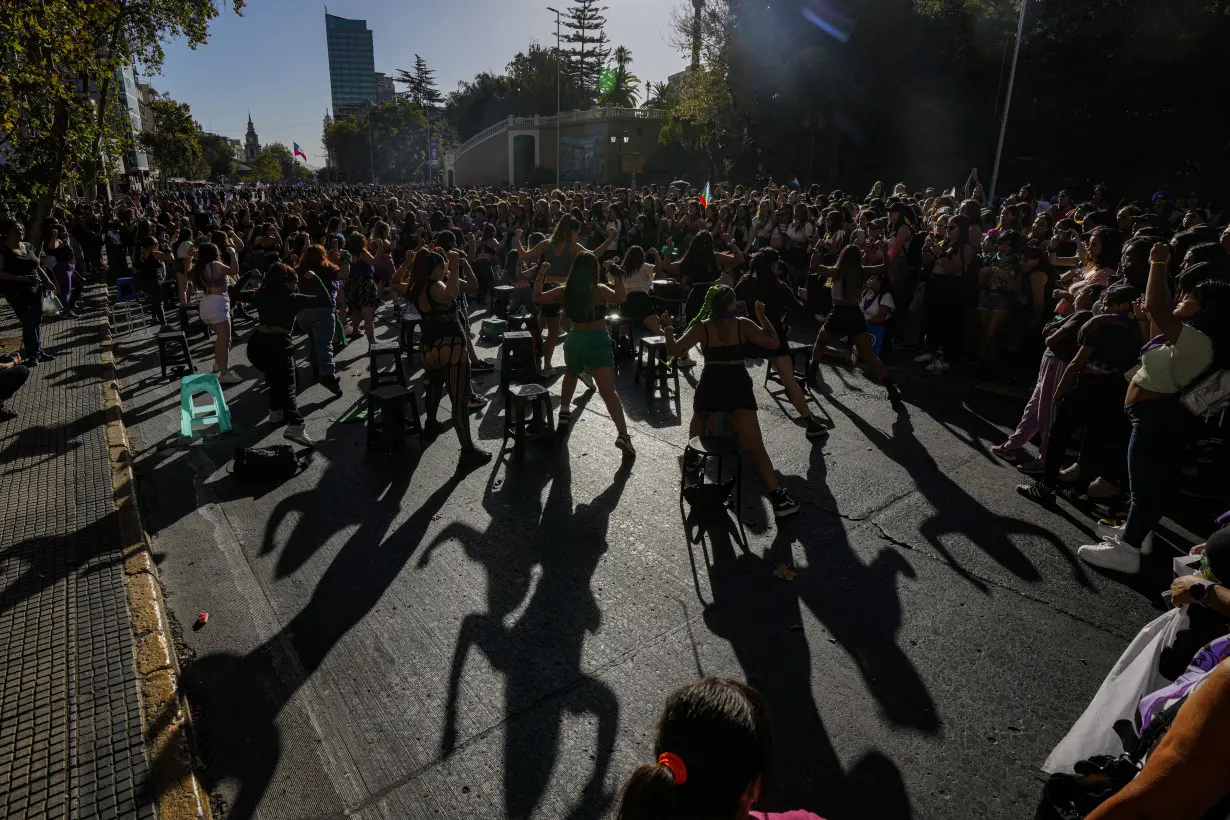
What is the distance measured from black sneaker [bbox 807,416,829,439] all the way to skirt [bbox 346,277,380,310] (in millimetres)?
7126

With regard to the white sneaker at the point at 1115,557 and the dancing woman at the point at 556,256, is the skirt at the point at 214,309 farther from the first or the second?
the white sneaker at the point at 1115,557

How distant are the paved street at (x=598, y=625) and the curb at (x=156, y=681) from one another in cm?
14

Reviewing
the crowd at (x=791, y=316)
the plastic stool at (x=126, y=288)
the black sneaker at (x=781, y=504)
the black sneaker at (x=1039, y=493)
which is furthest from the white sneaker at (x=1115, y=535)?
the plastic stool at (x=126, y=288)

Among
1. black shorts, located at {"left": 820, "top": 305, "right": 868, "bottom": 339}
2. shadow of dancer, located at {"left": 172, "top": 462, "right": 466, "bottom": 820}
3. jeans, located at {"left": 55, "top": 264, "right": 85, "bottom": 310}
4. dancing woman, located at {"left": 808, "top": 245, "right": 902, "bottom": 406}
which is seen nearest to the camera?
shadow of dancer, located at {"left": 172, "top": 462, "right": 466, "bottom": 820}

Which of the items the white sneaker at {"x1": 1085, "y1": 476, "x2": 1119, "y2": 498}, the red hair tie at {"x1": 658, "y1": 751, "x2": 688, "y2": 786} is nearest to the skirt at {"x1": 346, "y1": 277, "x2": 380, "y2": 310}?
the white sneaker at {"x1": 1085, "y1": 476, "x2": 1119, "y2": 498}

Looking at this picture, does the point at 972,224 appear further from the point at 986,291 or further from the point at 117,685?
the point at 117,685

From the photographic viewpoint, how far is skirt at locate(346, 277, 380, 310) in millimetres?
10930

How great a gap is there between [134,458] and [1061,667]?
826 centimetres

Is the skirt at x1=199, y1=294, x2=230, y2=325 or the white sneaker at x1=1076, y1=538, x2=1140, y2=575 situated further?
the skirt at x1=199, y1=294, x2=230, y2=325

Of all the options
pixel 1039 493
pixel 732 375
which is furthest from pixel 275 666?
pixel 1039 493

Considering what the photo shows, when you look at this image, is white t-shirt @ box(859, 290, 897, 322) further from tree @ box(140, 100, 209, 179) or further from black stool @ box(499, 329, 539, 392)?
tree @ box(140, 100, 209, 179)

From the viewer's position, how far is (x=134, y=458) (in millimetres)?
7227

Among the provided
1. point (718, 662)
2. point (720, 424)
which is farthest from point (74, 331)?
point (718, 662)

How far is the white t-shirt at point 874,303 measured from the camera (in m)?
9.02
